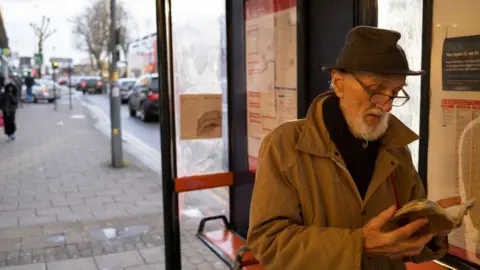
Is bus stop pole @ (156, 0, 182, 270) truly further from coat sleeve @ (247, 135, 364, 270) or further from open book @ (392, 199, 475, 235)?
open book @ (392, 199, 475, 235)

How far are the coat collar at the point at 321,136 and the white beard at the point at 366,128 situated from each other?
50mm

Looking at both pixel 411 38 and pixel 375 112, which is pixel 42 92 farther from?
pixel 375 112

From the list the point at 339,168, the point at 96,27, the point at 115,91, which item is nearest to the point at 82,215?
the point at 115,91

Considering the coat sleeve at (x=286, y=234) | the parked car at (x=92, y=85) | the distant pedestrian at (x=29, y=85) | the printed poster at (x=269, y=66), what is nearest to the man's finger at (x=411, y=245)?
the coat sleeve at (x=286, y=234)

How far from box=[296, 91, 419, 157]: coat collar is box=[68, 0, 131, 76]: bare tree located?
95.8ft

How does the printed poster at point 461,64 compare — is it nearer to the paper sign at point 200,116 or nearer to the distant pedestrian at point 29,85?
the paper sign at point 200,116

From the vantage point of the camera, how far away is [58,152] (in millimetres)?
12188

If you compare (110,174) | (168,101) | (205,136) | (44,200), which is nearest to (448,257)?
(168,101)

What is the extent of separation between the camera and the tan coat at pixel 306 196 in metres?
1.73

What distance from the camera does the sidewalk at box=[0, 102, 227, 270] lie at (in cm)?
515

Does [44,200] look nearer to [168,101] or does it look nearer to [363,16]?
[168,101]

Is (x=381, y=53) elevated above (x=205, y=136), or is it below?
above

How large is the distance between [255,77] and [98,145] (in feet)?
31.8

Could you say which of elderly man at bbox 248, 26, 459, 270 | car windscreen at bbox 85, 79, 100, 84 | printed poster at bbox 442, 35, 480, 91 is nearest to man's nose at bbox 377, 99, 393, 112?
elderly man at bbox 248, 26, 459, 270
